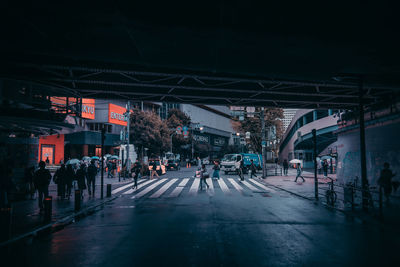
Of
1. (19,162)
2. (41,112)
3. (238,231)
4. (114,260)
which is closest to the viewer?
(114,260)

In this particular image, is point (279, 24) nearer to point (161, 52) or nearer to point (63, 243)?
point (161, 52)

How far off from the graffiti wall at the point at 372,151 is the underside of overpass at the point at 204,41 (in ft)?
10.7

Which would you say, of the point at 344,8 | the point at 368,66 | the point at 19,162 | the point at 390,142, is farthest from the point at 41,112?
the point at 390,142

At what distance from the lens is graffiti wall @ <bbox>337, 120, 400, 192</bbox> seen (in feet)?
44.8

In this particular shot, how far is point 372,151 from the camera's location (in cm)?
1559

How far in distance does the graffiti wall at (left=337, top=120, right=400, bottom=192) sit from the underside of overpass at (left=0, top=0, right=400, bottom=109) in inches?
128

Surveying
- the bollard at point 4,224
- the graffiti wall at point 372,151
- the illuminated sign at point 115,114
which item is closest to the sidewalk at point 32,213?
the bollard at point 4,224

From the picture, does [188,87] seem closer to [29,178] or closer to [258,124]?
[29,178]

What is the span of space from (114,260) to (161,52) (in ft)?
19.4

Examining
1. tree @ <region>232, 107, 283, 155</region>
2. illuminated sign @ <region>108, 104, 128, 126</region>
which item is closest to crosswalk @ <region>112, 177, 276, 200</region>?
tree @ <region>232, 107, 283, 155</region>

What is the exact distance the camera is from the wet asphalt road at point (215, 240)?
529 centimetres

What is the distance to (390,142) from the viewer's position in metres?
13.9

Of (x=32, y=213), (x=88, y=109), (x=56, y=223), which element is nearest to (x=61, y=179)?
(x=32, y=213)

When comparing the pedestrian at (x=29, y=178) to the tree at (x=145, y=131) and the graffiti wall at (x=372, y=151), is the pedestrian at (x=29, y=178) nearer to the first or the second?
the graffiti wall at (x=372, y=151)
